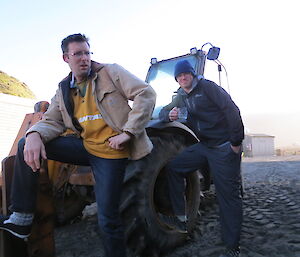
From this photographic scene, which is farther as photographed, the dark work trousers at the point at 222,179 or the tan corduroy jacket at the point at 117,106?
the dark work trousers at the point at 222,179

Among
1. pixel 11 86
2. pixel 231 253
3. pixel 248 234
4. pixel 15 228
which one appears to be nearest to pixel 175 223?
pixel 231 253

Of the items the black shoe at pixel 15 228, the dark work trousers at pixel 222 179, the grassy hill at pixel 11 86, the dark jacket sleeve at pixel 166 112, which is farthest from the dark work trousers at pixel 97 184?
the grassy hill at pixel 11 86

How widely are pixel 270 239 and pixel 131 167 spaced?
1.59 metres

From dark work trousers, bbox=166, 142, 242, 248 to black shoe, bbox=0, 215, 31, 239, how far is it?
1.50 metres

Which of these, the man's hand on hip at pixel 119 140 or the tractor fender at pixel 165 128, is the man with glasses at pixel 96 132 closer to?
the man's hand on hip at pixel 119 140

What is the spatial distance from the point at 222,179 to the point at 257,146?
83.2ft

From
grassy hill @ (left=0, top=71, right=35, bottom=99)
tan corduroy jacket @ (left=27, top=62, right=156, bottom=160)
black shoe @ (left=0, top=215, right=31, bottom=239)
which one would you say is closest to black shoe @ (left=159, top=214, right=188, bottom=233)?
tan corduroy jacket @ (left=27, top=62, right=156, bottom=160)

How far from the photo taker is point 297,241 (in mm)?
2875

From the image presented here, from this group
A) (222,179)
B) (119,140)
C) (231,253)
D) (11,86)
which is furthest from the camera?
Answer: (11,86)

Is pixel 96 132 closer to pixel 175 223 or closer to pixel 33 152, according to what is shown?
pixel 33 152

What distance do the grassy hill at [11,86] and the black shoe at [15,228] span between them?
36.4 feet

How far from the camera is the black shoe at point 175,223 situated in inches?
120

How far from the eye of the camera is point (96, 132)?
215 cm

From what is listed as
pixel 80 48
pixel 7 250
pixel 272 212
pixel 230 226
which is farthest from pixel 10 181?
pixel 272 212
